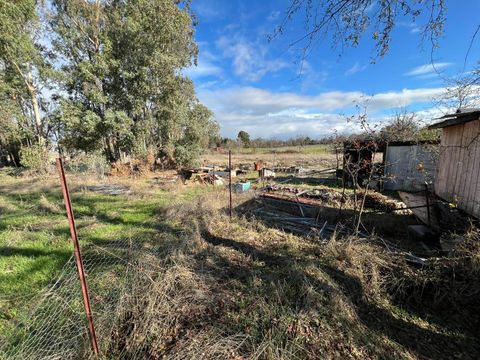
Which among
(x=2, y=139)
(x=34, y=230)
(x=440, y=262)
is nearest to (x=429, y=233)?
(x=440, y=262)

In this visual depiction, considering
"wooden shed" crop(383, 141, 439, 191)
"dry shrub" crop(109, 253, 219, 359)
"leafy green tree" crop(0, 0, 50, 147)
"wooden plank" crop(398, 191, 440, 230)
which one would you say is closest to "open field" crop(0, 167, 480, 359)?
"dry shrub" crop(109, 253, 219, 359)

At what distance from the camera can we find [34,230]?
6.07 meters

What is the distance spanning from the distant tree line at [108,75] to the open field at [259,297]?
41.9ft

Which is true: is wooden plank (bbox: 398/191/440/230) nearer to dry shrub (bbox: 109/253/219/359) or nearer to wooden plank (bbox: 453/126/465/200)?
wooden plank (bbox: 453/126/465/200)

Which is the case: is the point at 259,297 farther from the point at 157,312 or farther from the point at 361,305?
the point at 361,305

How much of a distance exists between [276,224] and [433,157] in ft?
25.1

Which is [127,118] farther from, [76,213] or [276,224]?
[276,224]

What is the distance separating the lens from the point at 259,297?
314 centimetres

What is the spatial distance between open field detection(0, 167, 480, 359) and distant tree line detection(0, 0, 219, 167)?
1276cm

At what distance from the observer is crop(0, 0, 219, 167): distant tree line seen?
15.6 metres

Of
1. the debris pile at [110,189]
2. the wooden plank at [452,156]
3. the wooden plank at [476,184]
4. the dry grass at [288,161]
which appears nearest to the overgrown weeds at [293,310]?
the wooden plank at [476,184]

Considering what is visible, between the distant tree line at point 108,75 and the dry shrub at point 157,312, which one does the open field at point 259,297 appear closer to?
the dry shrub at point 157,312

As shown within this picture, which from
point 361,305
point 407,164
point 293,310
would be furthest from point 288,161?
point 293,310

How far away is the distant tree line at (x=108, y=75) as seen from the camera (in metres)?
15.6
